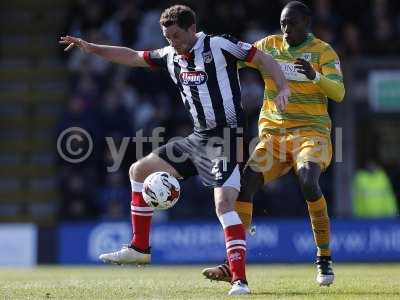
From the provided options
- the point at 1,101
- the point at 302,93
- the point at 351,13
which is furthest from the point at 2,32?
the point at 302,93

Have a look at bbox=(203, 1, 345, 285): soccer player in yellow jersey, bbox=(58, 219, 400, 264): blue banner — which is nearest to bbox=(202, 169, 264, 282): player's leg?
bbox=(203, 1, 345, 285): soccer player in yellow jersey

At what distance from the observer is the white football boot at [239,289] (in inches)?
328

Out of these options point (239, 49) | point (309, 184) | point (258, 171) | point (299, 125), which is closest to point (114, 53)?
point (239, 49)

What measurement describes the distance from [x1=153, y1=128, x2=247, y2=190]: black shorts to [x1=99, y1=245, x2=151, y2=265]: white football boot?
2.55ft

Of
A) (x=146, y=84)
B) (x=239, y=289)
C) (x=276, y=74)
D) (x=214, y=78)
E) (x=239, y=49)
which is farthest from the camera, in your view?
(x=146, y=84)

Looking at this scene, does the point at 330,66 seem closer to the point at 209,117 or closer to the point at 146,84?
the point at 209,117

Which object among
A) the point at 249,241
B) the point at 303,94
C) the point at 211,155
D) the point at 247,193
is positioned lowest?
the point at 249,241

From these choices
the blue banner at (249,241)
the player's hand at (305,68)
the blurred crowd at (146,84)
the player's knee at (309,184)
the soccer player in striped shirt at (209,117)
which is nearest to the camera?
the soccer player in striped shirt at (209,117)

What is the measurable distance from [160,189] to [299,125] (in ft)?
4.71

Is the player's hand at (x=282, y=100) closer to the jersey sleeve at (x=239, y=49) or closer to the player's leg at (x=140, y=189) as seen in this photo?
the jersey sleeve at (x=239, y=49)

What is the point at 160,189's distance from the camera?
9031mm

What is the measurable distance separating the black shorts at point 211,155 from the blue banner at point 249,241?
23.3ft

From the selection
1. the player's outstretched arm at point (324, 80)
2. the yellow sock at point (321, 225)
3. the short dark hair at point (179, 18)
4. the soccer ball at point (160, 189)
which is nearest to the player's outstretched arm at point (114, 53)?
the short dark hair at point (179, 18)

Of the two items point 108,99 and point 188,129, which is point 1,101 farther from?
point 188,129
